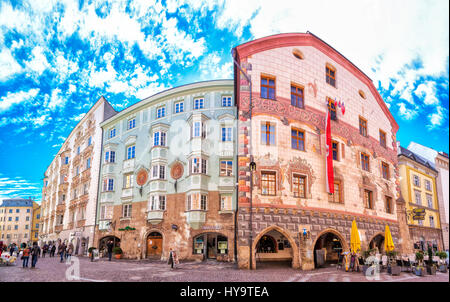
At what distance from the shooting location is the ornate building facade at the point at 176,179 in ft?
98.9

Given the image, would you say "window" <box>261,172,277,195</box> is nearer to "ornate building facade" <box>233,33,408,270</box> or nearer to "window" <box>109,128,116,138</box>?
"ornate building facade" <box>233,33,408,270</box>

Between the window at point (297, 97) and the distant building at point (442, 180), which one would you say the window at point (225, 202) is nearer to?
the window at point (297, 97)

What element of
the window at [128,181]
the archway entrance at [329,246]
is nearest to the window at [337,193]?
the archway entrance at [329,246]

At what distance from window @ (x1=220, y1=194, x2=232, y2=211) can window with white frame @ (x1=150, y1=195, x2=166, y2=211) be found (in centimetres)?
597

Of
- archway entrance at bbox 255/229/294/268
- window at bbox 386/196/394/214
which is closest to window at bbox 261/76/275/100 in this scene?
archway entrance at bbox 255/229/294/268

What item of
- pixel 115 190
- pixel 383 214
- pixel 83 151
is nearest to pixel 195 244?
pixel 115 190

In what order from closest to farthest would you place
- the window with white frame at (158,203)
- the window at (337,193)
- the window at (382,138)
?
the window at (337,193)
the window with white frame at (158,203)
the window at (382,138)

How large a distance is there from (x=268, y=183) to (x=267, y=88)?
757cm

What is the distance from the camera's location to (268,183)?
24562mm

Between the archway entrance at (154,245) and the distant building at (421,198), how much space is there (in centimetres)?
2963

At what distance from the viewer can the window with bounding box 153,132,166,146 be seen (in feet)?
112

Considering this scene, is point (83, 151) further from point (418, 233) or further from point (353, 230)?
point (418, 233)

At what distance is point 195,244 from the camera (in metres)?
30.3
